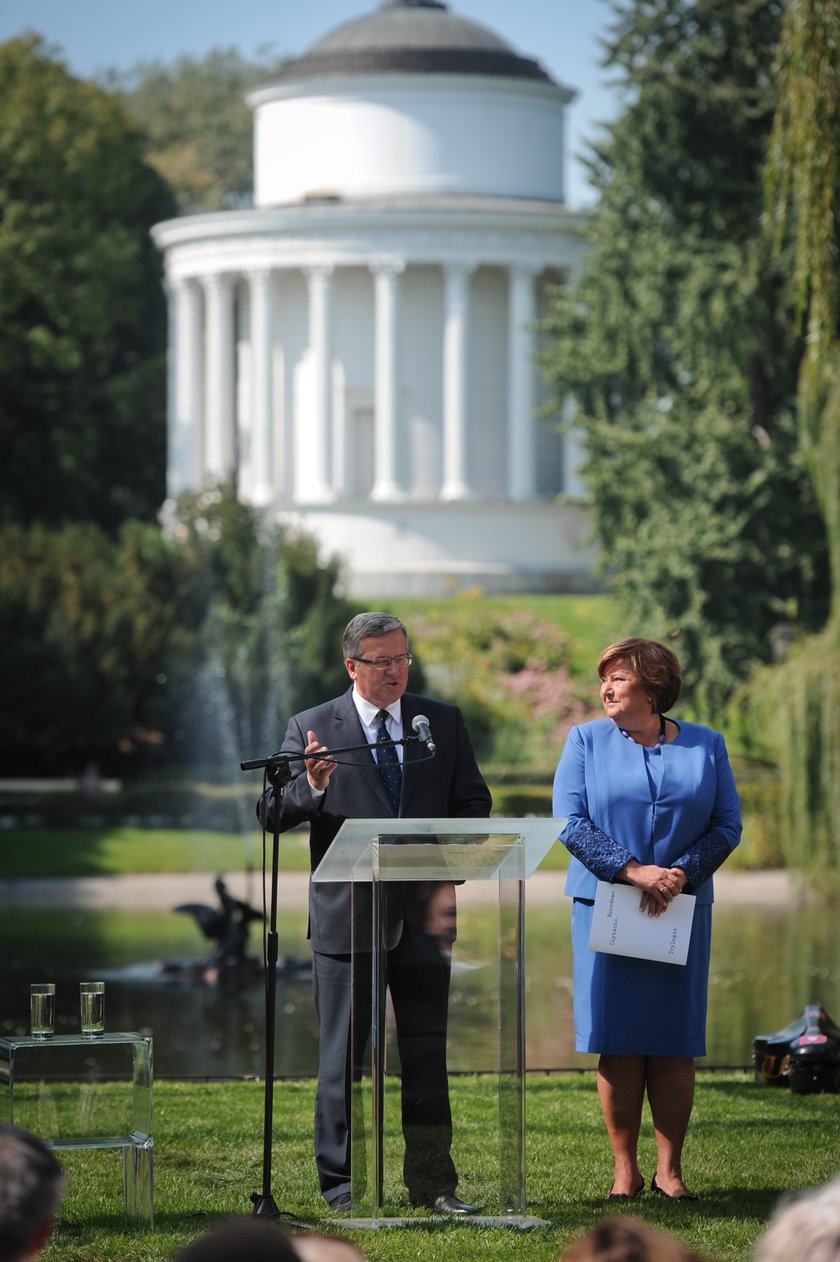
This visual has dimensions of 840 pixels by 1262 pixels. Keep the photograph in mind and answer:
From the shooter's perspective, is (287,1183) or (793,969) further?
(793,969)

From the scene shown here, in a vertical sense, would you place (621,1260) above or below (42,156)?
below

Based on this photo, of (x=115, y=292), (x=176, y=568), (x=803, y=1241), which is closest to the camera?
(x=803, y=1241)

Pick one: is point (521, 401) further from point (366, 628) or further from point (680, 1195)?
point (680, 1195)

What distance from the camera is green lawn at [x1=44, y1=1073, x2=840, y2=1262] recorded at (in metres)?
7.23

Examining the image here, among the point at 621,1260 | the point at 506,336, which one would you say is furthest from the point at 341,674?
the point at 621,1260

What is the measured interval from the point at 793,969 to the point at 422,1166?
14390 mm

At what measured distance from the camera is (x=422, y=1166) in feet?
24.6

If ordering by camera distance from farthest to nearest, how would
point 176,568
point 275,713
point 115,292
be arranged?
1. point 115,292
2. point 176,568
3. point 275,713

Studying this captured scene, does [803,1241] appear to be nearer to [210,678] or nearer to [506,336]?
[210,678]

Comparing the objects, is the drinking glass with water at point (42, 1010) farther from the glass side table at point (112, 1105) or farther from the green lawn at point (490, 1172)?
the green lawn at point (490, 1172)

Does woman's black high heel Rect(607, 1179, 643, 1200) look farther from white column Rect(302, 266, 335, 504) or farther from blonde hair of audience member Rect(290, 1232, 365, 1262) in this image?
white column Rect(302, 266, 335, 504)

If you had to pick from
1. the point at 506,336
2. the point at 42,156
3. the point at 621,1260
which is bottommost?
the point at 621,1260

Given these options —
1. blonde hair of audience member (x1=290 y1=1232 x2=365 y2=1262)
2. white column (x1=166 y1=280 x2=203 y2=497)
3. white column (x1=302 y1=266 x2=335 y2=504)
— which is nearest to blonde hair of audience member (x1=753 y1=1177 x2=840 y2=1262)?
blonde hair of audience member (x1=290 y1=1232 x2=365 y2=1262)

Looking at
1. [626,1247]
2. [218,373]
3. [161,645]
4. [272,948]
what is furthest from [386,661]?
[218,373]
